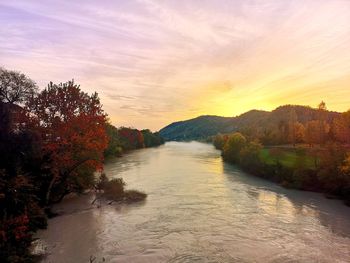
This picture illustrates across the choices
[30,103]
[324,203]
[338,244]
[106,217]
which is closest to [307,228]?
[338,244]

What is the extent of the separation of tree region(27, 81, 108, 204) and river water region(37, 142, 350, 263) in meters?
3.98

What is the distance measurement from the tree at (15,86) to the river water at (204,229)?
1183cm

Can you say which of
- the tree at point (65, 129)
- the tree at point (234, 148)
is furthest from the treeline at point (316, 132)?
the tree at point (65, 129)

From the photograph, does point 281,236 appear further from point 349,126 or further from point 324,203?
point 349,126

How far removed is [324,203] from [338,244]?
1492cm

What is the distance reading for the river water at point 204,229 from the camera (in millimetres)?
23734

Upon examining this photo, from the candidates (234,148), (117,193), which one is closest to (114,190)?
(117,193)

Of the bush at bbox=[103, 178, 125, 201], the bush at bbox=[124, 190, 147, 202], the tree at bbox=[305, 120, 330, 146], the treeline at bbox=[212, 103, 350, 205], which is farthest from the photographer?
the tree at bbox=[305, 120, 330, 146]

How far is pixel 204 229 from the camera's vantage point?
29.1 m

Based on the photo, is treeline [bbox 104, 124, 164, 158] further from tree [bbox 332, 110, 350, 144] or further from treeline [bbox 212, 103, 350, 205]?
tree [bbox 332, 110, 350, 144]

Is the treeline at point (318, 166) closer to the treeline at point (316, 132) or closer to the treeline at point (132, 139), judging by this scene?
the treeline at point (316, 132)

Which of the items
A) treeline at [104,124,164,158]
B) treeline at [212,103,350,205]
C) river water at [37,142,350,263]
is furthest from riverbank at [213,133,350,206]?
treeline at [104,124,164,158]

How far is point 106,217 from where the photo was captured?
32.9 meters

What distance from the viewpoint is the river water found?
77.9 ft
